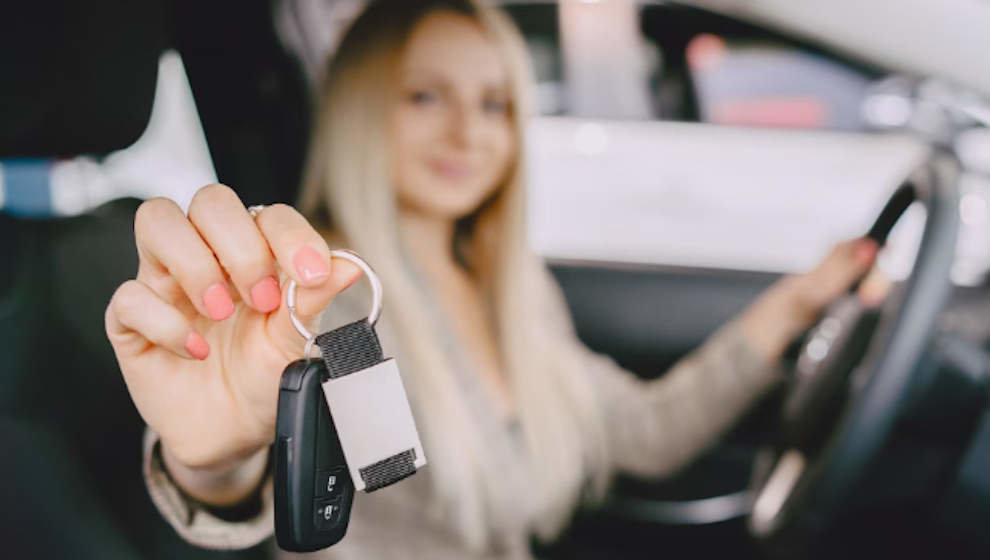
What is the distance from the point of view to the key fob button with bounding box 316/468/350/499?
0.44 metres

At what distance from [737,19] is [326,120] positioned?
67cm

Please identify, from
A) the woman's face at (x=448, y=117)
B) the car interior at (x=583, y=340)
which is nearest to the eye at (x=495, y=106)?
the woman's face at (x=448, y=117)

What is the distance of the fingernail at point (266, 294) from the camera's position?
434 mm

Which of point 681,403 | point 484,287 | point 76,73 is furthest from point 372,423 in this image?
point 681,403

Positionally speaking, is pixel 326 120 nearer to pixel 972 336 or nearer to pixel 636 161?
pixel 972 336

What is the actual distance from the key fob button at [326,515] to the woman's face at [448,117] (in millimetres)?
731

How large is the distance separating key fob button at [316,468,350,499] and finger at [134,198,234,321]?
93mm

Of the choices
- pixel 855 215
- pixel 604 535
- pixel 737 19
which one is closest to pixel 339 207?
pixel 737 19

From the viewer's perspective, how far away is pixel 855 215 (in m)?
2.28

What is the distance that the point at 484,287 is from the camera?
135 centimetres

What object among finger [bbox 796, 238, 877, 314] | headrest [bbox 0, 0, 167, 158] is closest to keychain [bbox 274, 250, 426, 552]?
headrest [bbox 0, 0, 167, 158]

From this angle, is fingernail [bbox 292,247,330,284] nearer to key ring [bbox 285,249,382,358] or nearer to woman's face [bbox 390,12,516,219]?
key ring [bbox 285,249,382,358]

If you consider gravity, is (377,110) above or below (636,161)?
above

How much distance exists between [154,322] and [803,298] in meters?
0.99
